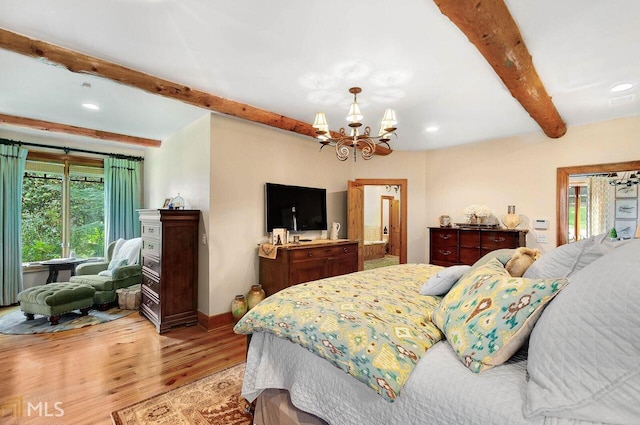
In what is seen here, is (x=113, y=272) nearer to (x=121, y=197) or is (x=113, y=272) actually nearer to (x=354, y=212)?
(x=121, y=197)

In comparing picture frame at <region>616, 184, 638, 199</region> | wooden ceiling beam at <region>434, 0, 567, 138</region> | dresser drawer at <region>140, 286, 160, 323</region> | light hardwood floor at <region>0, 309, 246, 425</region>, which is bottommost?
light hardwood floor at <region>0, 309, 246, 425</region>

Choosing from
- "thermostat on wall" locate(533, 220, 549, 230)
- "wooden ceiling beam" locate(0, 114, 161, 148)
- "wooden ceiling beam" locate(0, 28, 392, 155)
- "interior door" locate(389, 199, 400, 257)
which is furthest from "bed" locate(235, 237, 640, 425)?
"interior door" locate(389, 199, 400, 257)

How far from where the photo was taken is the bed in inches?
30.5

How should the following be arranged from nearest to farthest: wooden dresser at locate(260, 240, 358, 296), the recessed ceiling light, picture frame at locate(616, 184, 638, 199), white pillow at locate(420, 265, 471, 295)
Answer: white pillow at locate(420, 265, 471, 295) → the recessed ceiling light → wooden dresser at locate(260, 240, 358, 296) → picture frame at locate(616, 184, 638, 199)

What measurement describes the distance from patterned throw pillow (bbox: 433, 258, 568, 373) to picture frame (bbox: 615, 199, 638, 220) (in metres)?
3.96

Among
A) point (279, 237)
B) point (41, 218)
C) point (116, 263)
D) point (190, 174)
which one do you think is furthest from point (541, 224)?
point (41, 218)

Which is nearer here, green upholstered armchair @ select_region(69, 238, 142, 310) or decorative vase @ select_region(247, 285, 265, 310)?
decorative vase @ select_region(247, 285, 265, 310)

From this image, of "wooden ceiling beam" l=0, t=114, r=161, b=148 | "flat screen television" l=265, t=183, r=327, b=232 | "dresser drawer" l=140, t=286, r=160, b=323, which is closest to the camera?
"dresser drawer" l=140, t=286, r=160, b=323

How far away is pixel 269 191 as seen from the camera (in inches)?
151

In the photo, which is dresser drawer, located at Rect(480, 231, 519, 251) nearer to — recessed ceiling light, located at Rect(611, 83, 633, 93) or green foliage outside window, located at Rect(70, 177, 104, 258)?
recessed ceiling light, located at Rect(611, 83, 633, 93)

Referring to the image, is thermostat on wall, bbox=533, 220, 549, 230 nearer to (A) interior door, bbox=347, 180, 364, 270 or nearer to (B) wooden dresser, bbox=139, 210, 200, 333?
(A) interior door, bbox=347, 180, 364, 270

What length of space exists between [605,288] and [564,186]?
13.2ft

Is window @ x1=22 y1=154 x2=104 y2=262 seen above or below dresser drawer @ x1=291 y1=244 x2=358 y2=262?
above

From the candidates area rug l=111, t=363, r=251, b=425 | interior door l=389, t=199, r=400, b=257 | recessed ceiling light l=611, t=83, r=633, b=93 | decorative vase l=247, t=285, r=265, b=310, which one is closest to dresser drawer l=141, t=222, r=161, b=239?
decorative vase l=247, t=285, r=265, b=310
